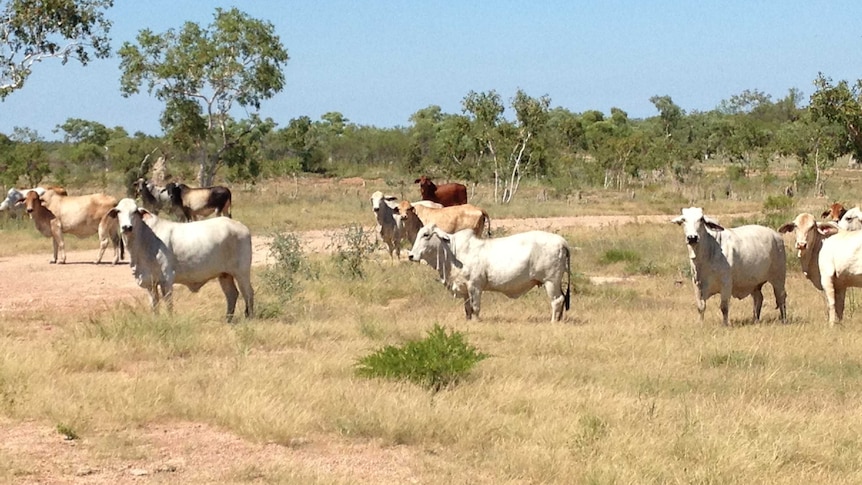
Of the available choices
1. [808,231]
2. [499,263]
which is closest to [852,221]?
[808,231]

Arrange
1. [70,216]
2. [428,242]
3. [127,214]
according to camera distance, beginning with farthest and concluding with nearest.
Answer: [70,216] → [428,242] → [127,214]

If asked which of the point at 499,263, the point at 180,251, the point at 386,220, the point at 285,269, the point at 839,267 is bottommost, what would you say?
the point at 285,269

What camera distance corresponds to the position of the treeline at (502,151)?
42.2m

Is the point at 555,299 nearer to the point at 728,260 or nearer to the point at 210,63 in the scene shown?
the point at 728,260

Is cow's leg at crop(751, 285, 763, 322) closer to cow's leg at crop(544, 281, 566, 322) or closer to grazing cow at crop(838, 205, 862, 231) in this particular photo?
grazing cow at crop(838, 205, 862, 231)

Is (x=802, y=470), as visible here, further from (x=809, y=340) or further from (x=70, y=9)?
(x=70, y=9)

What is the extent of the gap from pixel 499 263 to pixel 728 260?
278 cm

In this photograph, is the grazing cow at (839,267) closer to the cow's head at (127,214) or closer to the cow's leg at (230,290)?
the cow's leg at (230,290)

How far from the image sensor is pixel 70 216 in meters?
21.8

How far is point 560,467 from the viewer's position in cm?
706

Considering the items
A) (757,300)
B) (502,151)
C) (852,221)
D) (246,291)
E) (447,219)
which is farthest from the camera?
(502,151)

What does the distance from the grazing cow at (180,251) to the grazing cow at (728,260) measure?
5.38m

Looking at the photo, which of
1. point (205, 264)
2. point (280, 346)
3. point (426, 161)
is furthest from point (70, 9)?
point (426, 161)

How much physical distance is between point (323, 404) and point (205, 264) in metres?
5.37
